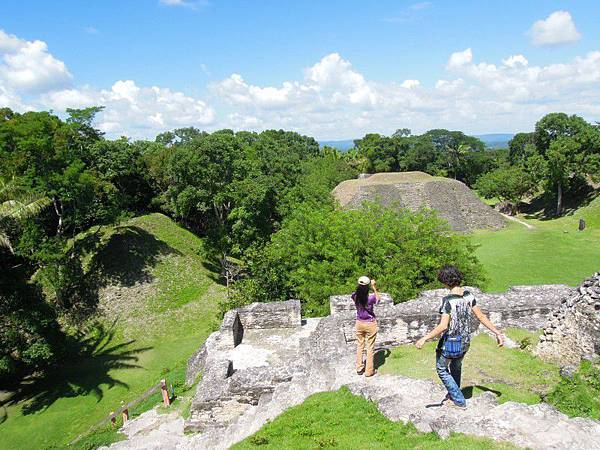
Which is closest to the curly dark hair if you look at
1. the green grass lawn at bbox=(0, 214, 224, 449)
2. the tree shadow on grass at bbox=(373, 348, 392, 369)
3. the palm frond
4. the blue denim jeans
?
the blue denim jeans

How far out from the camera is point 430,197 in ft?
137

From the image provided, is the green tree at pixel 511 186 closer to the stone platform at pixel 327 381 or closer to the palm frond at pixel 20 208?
the stone platform at pixel 327 381

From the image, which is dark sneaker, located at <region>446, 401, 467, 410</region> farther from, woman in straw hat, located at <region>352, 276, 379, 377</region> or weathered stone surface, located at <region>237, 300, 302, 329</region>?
weathered stone surface, located at <region>237, 300, 302, 329</region>

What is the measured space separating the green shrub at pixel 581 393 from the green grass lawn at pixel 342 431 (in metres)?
2.19

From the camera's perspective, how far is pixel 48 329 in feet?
55.1

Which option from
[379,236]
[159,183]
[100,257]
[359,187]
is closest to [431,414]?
[379,236]

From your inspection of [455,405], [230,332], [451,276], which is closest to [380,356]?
[455,405]

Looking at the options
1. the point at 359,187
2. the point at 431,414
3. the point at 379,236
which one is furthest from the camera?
the point at 359,187

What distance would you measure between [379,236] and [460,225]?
80.9 feet

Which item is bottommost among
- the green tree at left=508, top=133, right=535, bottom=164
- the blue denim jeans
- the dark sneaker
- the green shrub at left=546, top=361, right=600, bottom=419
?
the green shrub at left=546, top=361, right=600, bottom=419

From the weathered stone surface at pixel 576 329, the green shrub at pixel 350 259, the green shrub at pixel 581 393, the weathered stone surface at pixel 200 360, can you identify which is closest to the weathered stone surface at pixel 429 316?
the weathered stone surface at pixel 576 329

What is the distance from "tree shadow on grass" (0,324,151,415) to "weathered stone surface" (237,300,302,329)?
20.6 feet

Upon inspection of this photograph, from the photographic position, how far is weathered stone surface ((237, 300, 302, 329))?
13.5 m

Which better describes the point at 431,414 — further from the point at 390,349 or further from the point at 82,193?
the point at 82,193
